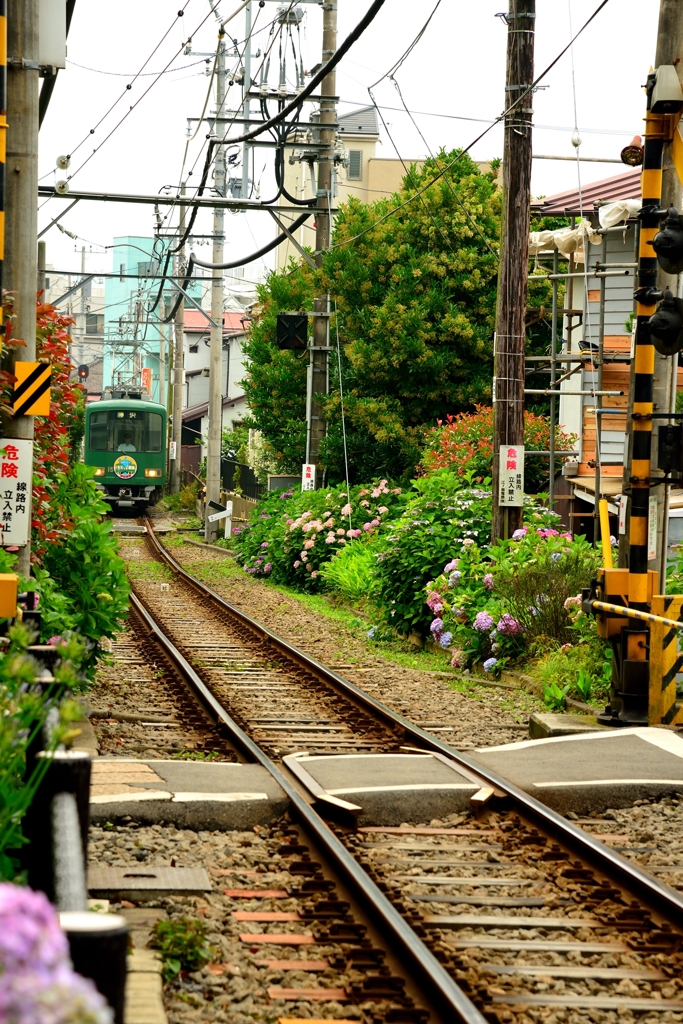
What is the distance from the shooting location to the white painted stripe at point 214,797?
23.0ft

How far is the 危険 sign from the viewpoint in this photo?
48.3 ft

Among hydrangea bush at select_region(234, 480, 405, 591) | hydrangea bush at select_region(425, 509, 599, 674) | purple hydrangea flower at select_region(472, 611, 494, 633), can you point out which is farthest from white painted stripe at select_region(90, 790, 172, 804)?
hydrangea bush at select_region(234, 480, 405, 591)

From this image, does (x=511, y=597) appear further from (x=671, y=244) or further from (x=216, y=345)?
(x=216, y=345)

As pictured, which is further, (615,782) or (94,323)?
(94,323)

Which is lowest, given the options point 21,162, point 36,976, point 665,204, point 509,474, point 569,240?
point 36,976

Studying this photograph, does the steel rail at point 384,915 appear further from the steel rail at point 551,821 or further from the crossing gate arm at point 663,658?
the crossing gate arm at point 663,658

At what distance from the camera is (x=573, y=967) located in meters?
4.97

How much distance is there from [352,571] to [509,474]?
6.35 metres

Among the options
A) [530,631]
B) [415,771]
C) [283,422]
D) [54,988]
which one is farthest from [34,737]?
[283,422]

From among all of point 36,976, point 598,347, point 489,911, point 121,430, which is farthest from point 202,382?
point 36,976

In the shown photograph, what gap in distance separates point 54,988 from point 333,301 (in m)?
25.5

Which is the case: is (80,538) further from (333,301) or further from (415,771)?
(333,301)

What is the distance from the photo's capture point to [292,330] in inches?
1010

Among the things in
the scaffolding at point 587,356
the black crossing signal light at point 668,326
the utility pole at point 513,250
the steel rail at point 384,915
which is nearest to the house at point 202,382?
the scaffolding at point 587,356
